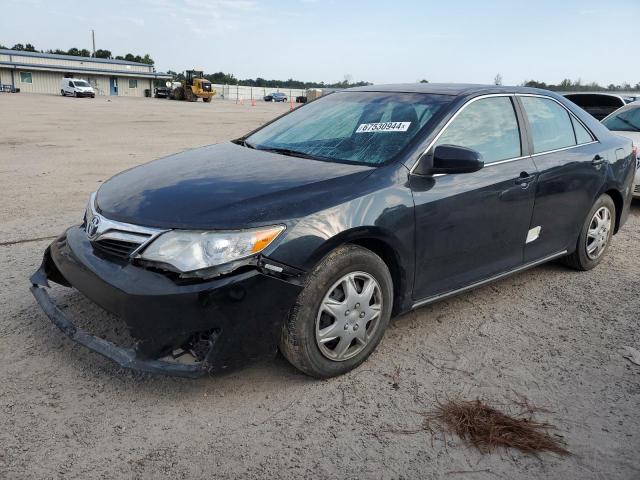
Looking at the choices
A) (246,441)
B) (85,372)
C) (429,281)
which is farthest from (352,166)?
(85,372)

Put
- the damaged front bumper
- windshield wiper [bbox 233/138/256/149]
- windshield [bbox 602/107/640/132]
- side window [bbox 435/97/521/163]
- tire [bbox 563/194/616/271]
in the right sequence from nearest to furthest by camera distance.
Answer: the damaged front bumper, side window [bbox 435/97/521/163], windshield wiper [bbox 233/138/256/149], tire [bbox 563/194/616/271], windshield [bbox 602/107/640/132]

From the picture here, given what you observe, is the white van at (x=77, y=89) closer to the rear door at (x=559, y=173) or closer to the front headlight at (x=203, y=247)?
the rear door at (x=559, y=173)

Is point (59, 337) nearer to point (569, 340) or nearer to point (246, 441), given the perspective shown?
point (246, 441)

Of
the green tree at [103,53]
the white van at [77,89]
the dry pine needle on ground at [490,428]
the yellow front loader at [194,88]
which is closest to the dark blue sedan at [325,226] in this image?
the dry pine needle on ground at [490,428]

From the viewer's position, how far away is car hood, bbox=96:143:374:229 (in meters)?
2.78

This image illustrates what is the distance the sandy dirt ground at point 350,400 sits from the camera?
2.46m

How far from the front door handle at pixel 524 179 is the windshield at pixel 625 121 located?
535cm

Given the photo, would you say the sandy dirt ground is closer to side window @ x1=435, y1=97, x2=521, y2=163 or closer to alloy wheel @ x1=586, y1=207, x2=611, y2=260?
alloy wheel @ x1=586, y1=207, x2=611, y2=260

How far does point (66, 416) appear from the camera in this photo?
2695 mm

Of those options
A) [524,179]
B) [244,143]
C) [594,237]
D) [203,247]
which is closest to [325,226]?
[203,247]

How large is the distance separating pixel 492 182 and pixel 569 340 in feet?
3.77

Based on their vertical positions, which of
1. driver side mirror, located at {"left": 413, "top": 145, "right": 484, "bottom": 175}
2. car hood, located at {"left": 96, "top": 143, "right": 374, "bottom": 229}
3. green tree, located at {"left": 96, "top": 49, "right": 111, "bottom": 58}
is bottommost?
car hood, located at {"left": 96, "top": 143, "right": 374, "bottom": 229}

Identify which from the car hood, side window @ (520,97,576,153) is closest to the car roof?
side window @ (520,97,576,153)

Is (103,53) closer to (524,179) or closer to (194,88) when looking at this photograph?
(194,88)
